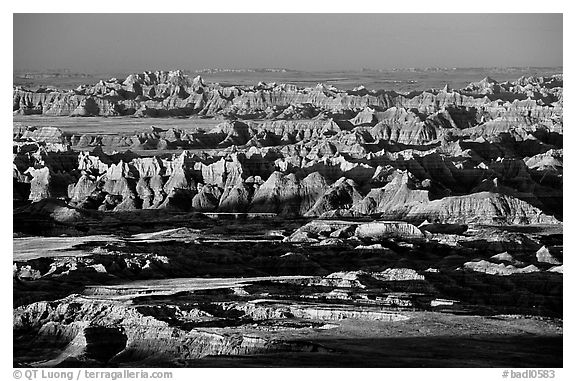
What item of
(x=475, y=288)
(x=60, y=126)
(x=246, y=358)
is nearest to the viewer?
(x=246, y=358)

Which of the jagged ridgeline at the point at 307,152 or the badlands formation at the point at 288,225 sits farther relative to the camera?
the jagged ridgeline at the point at 307,152

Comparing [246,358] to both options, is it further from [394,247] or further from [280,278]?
[394,247]

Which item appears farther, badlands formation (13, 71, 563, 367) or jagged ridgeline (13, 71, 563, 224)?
jagged ridgeline (13, 71, 563, 224)

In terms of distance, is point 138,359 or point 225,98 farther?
point 225,98

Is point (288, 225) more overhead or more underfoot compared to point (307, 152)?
more underfoot

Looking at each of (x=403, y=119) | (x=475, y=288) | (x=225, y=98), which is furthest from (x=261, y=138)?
(x=475, y=288)
